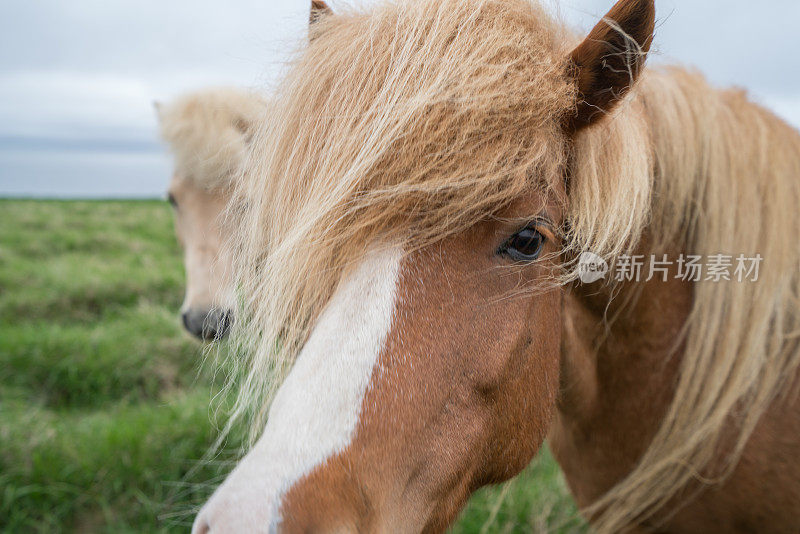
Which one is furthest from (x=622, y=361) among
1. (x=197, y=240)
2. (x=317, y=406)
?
(x=197, y=240)

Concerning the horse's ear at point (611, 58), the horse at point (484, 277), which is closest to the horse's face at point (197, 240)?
the horse at point (484, 277)

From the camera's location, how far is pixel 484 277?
120cm

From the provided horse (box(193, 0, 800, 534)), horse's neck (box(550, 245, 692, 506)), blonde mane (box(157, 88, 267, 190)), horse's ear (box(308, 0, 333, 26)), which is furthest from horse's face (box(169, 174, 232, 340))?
horse's neck (box(550, 245, 692, 506))

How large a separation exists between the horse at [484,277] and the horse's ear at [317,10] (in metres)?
0.16

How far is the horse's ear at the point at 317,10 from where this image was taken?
5.43ft

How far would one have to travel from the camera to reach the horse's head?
1.01m

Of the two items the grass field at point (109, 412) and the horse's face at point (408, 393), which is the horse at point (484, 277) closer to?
the horse's face at point (408, 393)

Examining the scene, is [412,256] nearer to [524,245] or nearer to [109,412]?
[524,245]

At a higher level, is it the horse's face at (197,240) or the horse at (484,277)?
the horse at (484,277)

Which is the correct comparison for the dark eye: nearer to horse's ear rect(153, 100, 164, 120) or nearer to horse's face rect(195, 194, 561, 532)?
horse's face rect(195, 194, 561, 532)

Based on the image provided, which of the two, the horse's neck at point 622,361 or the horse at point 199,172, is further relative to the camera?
the horse at point 199,172

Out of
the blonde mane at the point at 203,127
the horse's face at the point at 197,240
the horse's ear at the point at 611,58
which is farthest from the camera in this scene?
the blonde mane at the point at 203,127

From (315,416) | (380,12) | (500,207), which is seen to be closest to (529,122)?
(500,207)

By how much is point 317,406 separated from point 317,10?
4.11ft
